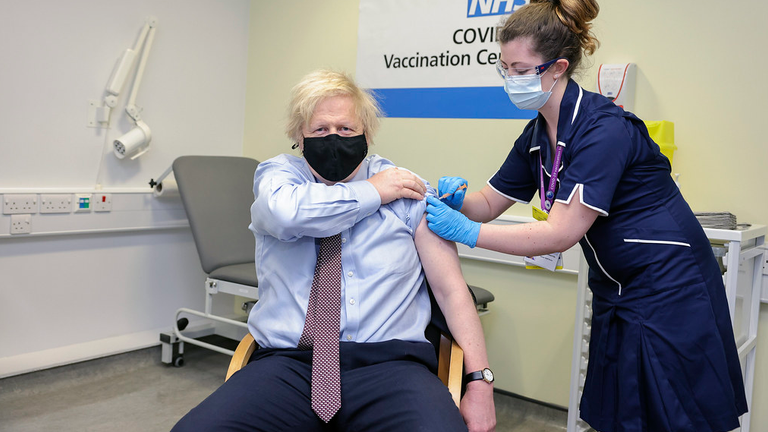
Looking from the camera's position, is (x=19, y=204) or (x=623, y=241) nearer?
(x=623, y=241)

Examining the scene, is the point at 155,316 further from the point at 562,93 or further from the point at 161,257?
the point at 562,93

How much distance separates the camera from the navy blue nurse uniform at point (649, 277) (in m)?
1.42

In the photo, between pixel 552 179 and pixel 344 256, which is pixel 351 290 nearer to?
pixel 344 256

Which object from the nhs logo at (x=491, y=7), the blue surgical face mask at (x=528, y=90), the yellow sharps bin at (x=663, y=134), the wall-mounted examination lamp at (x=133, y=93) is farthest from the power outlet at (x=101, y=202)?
the yellow sharps bin at (x=663, y=134)

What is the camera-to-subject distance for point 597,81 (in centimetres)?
249

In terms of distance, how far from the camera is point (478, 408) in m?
1.42

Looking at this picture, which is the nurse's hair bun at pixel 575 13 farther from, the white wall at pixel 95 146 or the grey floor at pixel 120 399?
the white wall at pixel 95 146

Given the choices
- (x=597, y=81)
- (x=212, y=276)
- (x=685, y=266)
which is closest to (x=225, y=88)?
(x=212, y=276)

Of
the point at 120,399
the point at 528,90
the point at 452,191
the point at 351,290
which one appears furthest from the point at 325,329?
the point at 120,399

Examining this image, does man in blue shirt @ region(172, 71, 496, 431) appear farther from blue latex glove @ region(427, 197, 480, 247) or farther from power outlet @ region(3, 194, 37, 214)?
power outlet @ region(3, 194, 37, 214)

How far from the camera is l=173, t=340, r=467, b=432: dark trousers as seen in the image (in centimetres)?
126

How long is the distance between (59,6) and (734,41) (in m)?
2.84

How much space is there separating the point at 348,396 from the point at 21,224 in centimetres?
204

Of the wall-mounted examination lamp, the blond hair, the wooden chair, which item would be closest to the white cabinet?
the wooden chair
